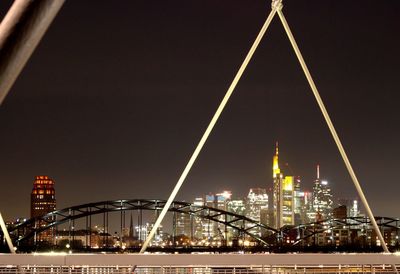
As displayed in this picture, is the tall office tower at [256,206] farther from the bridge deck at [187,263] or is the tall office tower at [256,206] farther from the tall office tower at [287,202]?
the bridge deck at [187,263]

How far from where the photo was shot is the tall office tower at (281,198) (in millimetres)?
154750

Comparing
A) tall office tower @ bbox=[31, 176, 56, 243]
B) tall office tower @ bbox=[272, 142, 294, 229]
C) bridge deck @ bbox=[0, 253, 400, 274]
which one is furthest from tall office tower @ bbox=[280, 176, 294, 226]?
bridge deck @ bbox=[0, 253, 400, 274]

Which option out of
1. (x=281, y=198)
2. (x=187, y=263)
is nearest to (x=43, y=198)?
(x=281, y=198)

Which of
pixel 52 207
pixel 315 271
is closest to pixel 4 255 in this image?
pixel 315 271

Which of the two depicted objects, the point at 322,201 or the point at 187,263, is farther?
the point at 322,201

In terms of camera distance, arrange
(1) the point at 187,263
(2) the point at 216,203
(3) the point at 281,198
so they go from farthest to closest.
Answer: (3) the point at 281,198, (2) the point at 216,203, (1) the point at 187,263

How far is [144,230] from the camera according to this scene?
10138cm

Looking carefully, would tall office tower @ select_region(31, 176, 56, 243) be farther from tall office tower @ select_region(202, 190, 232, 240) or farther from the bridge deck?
the bridge deck

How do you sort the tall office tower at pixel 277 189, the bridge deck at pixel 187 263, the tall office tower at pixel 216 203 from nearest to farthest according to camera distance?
the bridge deck at pixel 187 263, the tall office tower at pixel 216 203, the tall office tower at pixel 277 189

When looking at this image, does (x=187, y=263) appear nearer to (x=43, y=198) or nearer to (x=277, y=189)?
(x=43, y=198)

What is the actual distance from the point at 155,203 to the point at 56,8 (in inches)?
2918

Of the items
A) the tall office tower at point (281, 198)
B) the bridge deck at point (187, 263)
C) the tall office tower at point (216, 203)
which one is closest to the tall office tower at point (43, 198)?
the tall office tower at point (216, 203)

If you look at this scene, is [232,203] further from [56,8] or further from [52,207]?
[56,8]

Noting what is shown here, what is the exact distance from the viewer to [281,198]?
517 feet
